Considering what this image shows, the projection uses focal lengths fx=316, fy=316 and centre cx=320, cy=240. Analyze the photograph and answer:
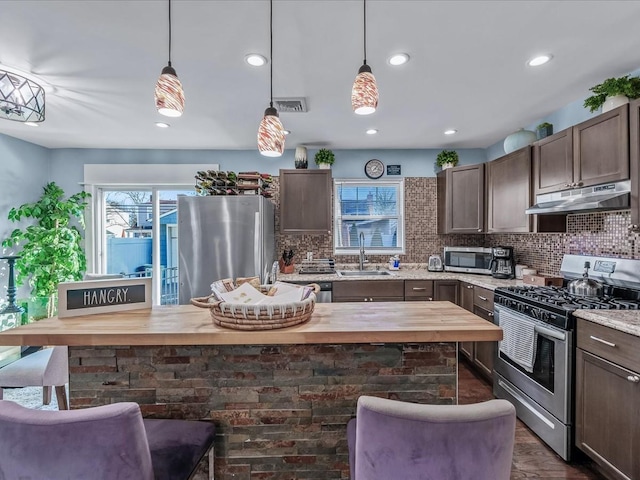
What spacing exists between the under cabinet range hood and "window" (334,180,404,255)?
5.75ft

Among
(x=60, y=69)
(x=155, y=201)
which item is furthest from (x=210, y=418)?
(x=155, y=201)

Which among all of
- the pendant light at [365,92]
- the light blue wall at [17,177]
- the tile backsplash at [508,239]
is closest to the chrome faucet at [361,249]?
the tile backsplash at [508,239]

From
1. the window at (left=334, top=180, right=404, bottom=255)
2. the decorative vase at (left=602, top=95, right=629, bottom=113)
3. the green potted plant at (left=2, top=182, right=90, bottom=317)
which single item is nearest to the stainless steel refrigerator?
the window at (left=334, top=180, right=404, bottom=255)

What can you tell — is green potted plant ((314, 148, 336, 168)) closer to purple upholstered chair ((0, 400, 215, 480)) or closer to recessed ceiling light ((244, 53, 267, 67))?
recessed ceiling light ((244, 53, 267, 67))

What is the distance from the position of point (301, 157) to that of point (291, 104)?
1.13m

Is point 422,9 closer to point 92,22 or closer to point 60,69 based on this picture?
point 92,22

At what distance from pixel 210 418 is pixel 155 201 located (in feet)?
11.5

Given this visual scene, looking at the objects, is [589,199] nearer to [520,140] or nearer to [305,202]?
[520,140]

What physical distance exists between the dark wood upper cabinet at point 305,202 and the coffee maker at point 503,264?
1.83m

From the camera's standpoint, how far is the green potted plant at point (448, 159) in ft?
12.7

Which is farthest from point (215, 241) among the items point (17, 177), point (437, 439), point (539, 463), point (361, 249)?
point (539, 463)

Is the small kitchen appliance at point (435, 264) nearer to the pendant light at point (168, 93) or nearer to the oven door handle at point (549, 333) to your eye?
the oven door handle at point (549, 333)

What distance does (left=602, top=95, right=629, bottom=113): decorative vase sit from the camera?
2.02 metres

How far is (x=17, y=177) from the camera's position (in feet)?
11.8
